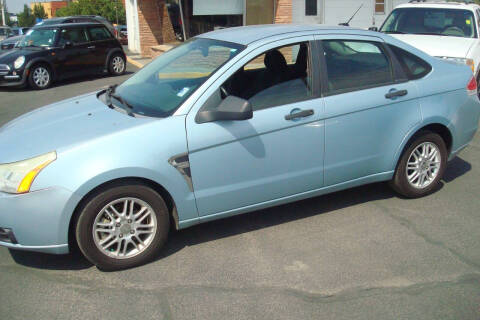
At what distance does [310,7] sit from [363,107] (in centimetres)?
1303

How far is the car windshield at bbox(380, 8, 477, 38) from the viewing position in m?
9.09

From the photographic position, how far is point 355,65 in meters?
4.53

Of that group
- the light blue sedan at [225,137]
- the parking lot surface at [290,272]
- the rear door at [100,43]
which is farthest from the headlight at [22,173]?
the rear door at [100,43]

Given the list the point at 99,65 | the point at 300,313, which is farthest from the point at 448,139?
the point at 99,65

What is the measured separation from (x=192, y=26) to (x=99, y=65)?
6.40 metres

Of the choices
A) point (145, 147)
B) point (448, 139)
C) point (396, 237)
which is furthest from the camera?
point (448, 139)

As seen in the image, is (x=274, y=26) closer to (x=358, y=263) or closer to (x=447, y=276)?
(x=358, y=263)

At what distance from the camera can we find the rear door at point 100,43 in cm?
1489

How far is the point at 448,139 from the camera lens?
16.7 ft

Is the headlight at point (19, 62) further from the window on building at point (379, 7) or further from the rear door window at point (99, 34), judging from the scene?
the window on building at point (379, 7)

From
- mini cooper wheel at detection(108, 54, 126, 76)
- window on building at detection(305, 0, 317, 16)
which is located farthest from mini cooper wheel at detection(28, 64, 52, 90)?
window on building at detection(305, 0, 317, 16)

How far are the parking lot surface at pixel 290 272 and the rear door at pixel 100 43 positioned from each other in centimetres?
1168

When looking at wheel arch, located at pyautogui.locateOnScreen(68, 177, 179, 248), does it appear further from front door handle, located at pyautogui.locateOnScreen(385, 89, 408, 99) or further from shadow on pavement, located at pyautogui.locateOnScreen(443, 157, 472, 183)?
shadow on pavement, located at pyautogui.locateOnScreen(443, 157, 472, 183)

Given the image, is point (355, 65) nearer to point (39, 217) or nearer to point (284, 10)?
point (39, 217)
